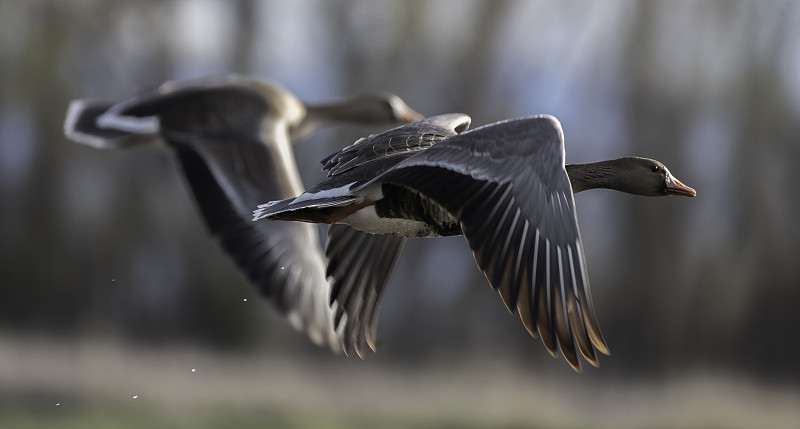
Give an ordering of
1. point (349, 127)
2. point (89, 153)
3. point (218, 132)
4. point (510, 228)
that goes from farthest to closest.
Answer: point (89, 153) → point (349, 127) → point (218, 132) → point (510, 228)

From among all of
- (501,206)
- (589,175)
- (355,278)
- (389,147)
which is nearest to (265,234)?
(355,278)

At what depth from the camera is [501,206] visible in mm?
1890

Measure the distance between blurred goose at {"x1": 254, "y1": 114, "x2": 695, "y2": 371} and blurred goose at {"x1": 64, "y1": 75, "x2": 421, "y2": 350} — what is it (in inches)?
40.1

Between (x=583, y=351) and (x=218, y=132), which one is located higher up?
(x=218, y=132)

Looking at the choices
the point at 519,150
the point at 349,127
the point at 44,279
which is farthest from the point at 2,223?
the point at 519,150

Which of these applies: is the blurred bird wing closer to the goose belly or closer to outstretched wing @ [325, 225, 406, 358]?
outstretched wing @ [325, 225, 406, 358]

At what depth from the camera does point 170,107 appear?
435cm

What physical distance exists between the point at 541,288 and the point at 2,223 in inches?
334

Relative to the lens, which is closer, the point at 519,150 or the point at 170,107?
the point at 519,150

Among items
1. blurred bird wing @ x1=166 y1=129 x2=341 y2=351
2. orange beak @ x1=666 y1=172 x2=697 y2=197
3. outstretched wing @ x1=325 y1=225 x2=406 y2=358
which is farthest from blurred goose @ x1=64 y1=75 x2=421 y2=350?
orange beak @ x1=666 y1=172 x2=697 y2=197

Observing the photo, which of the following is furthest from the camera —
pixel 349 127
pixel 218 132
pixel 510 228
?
pixel 349 127

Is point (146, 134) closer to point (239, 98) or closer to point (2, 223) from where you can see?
point (239, 98)

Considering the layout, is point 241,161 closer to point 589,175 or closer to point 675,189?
point 589,175

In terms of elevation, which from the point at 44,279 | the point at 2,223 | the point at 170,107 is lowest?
the point at 44,279
